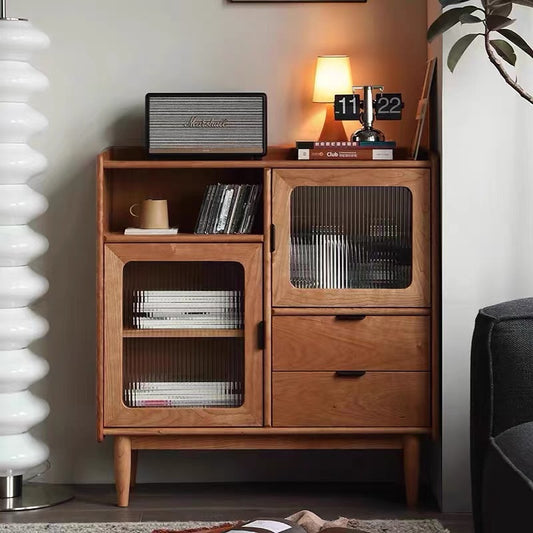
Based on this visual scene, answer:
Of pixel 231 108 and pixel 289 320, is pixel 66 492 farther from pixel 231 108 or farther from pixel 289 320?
pixel 231 108

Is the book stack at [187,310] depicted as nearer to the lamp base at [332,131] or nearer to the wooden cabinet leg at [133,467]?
the wooden cabinet leg at [133,467]

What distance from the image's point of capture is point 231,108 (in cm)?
344

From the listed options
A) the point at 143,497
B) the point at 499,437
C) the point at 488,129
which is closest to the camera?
the point at 499,437

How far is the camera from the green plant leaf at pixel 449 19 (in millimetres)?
3162

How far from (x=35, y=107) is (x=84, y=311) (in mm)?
735

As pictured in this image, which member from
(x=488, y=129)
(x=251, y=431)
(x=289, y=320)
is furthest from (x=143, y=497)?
(x=488, y=129)

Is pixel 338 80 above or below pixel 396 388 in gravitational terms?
above

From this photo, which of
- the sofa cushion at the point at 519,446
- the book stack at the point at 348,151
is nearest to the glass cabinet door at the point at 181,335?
the book stack at the point at 348,151

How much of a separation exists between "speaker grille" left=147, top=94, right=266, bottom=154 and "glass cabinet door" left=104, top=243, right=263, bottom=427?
1.08ft

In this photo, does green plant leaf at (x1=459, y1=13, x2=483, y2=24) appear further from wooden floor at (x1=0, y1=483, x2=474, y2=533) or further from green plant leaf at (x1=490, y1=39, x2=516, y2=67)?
wooden floor at (x1=0, y1=483, x2=474, y2=533)

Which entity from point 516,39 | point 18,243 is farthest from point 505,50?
point 18,243

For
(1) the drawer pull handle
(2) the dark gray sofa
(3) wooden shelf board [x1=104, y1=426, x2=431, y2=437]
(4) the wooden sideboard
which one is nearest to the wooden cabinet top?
(4) the wooden sideboard

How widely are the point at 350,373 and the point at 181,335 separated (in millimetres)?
554

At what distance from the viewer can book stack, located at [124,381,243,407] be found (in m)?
3.42
